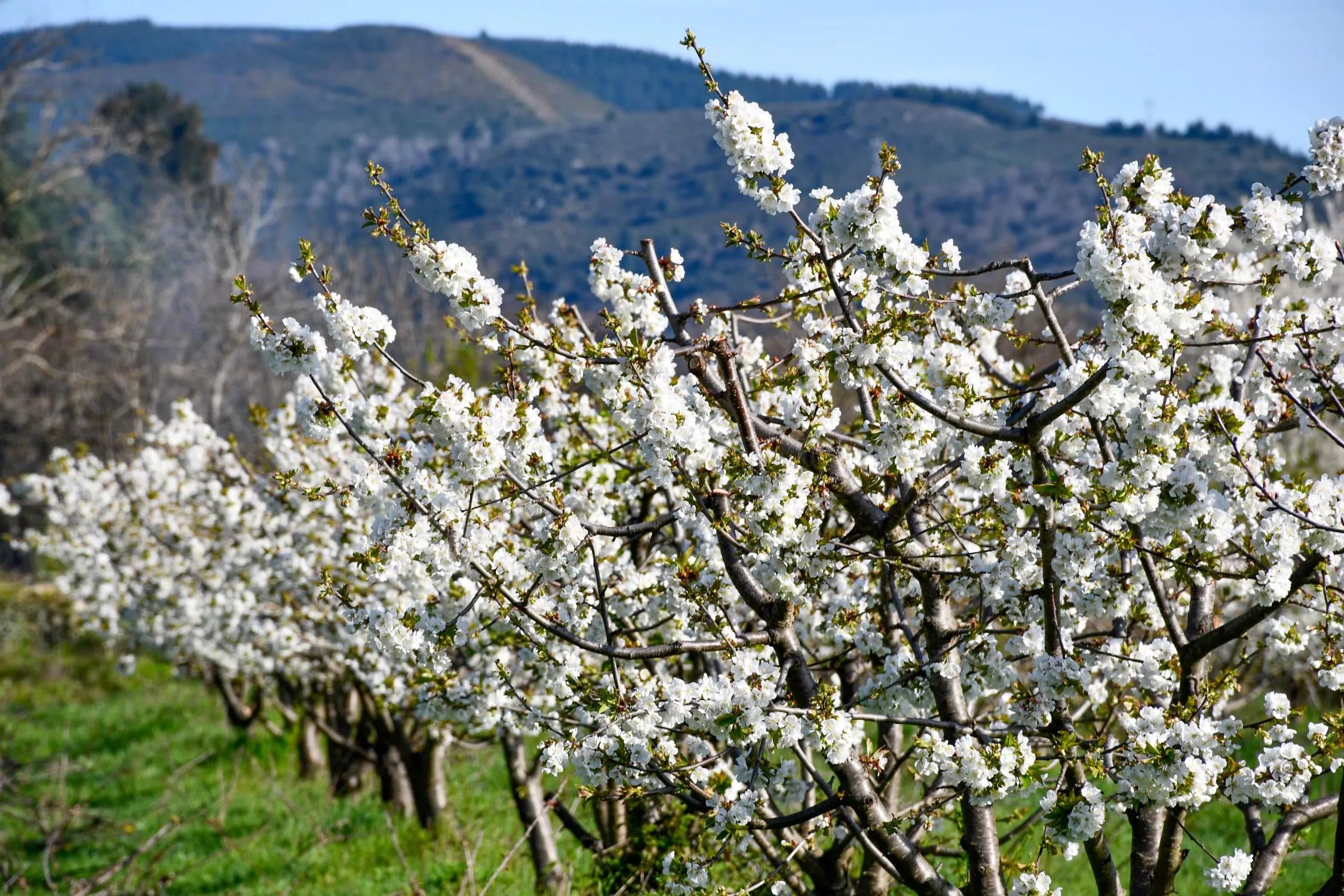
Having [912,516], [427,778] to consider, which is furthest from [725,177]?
[912,516]

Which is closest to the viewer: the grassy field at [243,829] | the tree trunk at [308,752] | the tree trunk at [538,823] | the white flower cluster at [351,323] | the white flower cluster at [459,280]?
the white flower cluster at [459,280]

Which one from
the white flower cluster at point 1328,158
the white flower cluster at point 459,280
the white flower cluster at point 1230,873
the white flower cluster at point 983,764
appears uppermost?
the white flower cluster at point 1328,158

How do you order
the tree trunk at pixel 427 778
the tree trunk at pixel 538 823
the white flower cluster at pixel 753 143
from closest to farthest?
the white flower cluster at pixel 753 143
the tree trunk at pixel 538 823
the tree trunk at pixel 427 778

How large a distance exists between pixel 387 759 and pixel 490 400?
6444mm

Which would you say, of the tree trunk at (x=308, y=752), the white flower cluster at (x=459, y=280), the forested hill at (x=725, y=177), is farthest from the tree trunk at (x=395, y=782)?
the forested hill at (x=725, y=177)

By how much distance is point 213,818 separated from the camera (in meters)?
9.23

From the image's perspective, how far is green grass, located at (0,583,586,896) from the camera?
25.1 feet

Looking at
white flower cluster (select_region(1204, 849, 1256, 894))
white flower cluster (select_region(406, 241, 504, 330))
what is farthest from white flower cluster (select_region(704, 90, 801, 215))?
white flower cluster (select_region(1204, 849, 1256, 894))

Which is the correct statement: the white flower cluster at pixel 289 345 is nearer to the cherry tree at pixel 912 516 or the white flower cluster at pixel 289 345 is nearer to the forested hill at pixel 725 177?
the cherry tree at pixel 912 516

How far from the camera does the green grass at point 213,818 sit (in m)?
7.66

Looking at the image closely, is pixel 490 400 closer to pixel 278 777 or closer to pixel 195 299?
pixel 278 777

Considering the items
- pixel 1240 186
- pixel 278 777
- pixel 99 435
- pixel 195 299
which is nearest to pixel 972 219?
pixel 1240 186

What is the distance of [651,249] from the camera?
3668 mm

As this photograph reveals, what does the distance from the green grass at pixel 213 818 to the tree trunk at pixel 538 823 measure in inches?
8.1
